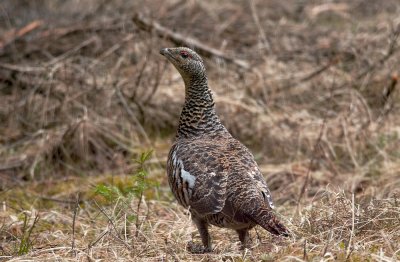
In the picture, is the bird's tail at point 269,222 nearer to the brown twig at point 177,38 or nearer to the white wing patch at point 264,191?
the white wing patch at point 264,191

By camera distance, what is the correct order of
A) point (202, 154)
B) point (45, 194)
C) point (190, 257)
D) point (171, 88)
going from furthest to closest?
point (171, 88)
point (45, 194)
point (202, 154)
point (190, 257)

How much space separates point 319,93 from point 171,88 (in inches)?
84.3

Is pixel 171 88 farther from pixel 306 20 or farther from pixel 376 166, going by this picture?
pixel 306 20

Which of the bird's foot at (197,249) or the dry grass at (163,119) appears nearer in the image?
the bird's foot at (197,249)

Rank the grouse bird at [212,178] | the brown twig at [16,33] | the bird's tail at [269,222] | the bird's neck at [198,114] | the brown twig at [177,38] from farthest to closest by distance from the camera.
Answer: the brown twig at [16,33] < the brown twig at [177,38] < the bird's neck at [198,114] < the grouse bird at [212,178] < the bird's tail at [269,222]

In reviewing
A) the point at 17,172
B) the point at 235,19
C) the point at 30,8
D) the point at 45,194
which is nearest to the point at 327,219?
the point at 45,194

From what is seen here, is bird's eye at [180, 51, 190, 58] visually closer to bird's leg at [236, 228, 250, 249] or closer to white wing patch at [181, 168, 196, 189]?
white wing patch at [181, 168, 196, 189]

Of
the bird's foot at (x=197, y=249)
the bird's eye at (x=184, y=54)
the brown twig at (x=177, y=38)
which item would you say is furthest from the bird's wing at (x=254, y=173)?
the brown twig at (x=177, y=38)

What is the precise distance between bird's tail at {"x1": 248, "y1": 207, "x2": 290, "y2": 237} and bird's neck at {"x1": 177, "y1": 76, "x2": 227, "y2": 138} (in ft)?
4.04

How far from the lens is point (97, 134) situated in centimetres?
826

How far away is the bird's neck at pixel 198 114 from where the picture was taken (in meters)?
5.58

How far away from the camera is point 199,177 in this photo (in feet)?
15.8

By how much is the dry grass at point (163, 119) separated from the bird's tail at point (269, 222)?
2.08 ft

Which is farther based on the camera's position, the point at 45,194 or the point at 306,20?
the point at 306,20
